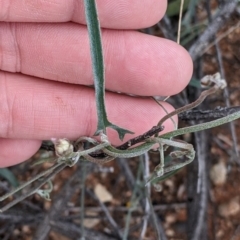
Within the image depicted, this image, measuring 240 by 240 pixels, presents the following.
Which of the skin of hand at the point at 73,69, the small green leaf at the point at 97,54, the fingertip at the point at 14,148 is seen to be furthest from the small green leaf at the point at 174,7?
the small green leaf at the point at 97,54

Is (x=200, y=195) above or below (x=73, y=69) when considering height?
below

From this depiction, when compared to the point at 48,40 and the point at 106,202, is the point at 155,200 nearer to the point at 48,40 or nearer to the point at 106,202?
the point at 106,202

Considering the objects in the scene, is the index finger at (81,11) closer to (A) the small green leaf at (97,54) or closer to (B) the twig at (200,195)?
(A) the small green leaf at (97,54)

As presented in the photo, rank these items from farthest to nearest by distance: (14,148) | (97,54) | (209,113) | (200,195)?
(200,195) → (14,148) → (209,113) → (97,54)

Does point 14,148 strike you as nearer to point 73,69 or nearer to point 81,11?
point 73,69

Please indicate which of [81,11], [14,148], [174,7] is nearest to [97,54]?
[81,11]

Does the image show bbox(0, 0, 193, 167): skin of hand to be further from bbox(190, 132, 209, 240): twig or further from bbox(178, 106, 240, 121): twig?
bbox(190, 132, 209, 240): twig

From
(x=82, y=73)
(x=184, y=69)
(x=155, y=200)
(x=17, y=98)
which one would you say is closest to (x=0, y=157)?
(x=17, y=98)
